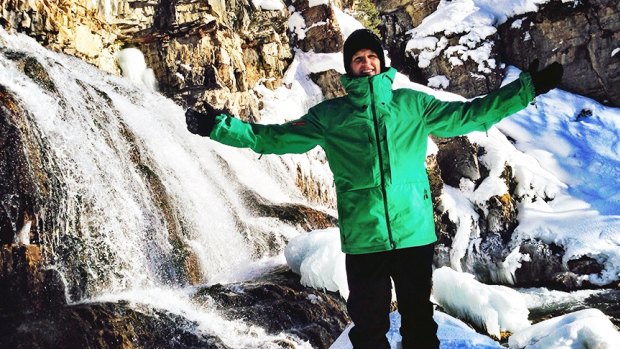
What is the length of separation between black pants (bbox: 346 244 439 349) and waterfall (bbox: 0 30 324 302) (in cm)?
457

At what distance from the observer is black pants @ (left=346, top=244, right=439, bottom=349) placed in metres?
2.47

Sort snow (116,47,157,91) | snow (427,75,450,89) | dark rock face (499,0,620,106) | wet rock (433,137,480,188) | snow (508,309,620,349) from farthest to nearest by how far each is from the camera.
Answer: snow (427,75,450,89) < dark rock face (499,0,620,106) < wet rock (433,137,480,188) < snow (116,47,157,91) < snow (508,309,620,349)

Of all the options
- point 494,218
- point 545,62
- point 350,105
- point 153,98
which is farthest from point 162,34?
point 545,62

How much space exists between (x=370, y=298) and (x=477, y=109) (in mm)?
1080

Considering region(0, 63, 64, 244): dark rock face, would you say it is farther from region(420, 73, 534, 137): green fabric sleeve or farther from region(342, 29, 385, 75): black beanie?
region(420, 73, 534, 137): green fabric sleeve

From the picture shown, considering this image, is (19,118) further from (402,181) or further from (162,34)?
(162,34)

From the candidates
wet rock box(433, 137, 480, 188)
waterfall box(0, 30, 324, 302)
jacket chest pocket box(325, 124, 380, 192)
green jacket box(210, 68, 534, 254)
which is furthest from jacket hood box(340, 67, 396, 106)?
wet rock box(433, 137, 480, 188)

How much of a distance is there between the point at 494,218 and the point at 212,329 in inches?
522

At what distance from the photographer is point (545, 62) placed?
21516mm

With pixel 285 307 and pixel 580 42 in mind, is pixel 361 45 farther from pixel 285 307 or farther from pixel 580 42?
pixel 580 42

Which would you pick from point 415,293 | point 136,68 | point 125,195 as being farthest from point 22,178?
point 136,68

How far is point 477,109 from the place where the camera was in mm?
2562

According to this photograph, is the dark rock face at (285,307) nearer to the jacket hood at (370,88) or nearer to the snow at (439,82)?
the jacket hood at (370,88)

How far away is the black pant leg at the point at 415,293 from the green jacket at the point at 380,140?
74 millimetres
